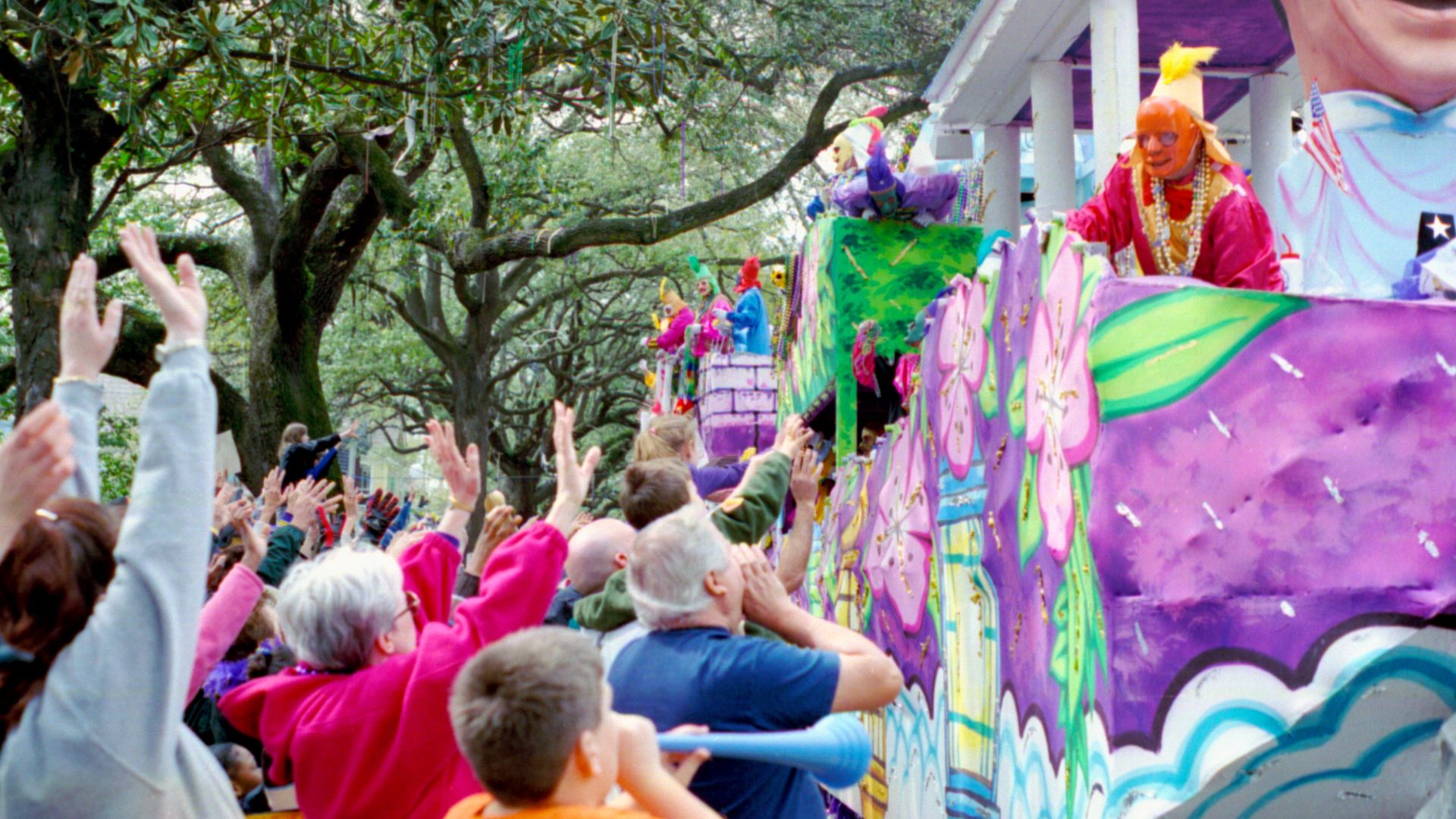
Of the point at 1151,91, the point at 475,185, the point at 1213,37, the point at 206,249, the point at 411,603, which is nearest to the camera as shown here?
the point at 411,603

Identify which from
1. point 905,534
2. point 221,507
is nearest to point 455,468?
point 221,507

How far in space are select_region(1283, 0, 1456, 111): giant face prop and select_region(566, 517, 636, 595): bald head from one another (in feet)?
9.35

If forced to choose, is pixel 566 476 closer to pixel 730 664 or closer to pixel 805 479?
pixel 730 664

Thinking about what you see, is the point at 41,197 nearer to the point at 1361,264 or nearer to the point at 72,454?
the point at 72,454

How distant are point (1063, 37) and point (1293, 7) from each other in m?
3.59

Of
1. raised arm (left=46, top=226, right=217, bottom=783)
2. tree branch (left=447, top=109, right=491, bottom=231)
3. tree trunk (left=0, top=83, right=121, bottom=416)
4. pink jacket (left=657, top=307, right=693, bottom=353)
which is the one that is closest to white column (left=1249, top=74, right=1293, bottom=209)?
pink jacket (left=657, top=307, right=693, bottom=353)

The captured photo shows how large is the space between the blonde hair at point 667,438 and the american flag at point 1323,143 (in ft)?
8.67

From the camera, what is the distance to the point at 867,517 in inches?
290

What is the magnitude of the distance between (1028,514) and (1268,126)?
6.06m

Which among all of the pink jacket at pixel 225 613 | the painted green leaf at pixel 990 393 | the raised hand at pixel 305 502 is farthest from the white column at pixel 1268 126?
the pink jacket at pixel 225 613

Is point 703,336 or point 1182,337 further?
point 703,336

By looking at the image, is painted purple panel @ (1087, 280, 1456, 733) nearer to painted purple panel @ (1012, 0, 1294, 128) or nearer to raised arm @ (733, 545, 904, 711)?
raised arm @ (733, 545, 904, 711)

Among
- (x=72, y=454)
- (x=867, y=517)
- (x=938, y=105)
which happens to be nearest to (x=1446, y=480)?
(x=72, y=454)

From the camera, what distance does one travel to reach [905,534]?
6316 mm
